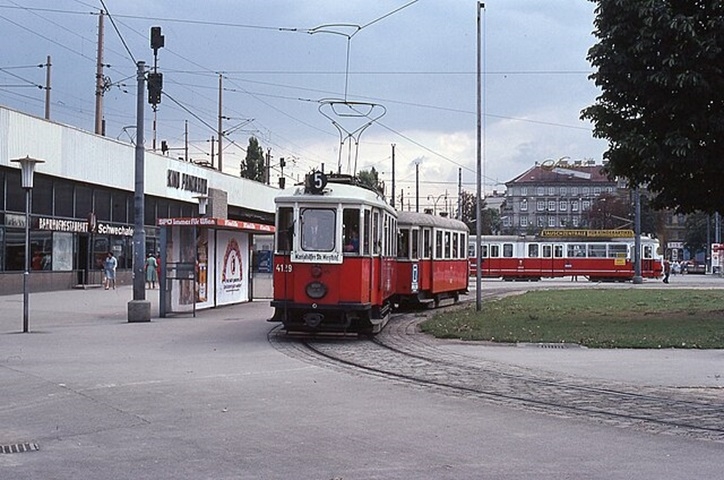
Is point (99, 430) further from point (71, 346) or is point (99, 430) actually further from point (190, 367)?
point (71, 346)

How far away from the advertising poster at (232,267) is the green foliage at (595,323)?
698cm

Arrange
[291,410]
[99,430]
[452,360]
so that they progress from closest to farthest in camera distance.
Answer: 1. [99,430]
2. [291,410]
3. [452,360]

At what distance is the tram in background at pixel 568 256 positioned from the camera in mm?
59844

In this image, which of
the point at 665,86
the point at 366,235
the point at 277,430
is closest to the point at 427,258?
the point at 366,235

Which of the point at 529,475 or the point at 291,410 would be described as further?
the point at 291,410

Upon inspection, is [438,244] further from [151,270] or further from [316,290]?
[151,270]

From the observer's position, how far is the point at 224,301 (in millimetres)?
28906

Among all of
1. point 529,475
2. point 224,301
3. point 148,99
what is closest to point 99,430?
point 529,475

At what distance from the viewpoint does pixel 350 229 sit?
59.8 feet

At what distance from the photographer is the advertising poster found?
28000mm

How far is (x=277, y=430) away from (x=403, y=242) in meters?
16.8

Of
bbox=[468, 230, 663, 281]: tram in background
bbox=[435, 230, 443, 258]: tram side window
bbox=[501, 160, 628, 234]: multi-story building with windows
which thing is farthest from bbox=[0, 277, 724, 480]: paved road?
bbox=[501, 160, 628, 234]: multi-story building with windows

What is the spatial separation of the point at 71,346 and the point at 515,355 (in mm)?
8074

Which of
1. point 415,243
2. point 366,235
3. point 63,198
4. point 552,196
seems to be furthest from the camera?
point 552,196
